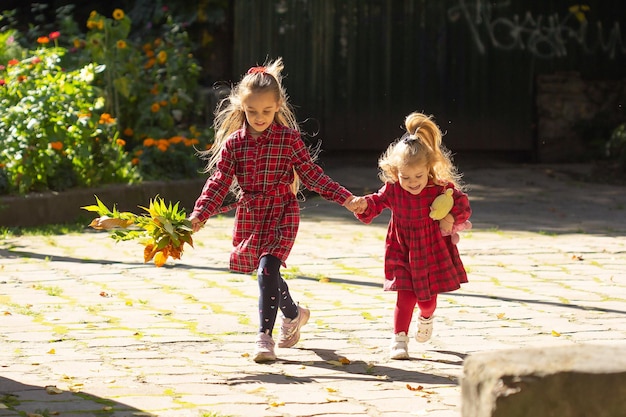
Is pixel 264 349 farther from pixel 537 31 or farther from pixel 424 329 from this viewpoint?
pixel 537 31

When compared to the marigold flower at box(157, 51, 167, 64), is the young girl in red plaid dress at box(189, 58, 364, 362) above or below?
below

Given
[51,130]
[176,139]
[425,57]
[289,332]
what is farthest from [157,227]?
[425,57]

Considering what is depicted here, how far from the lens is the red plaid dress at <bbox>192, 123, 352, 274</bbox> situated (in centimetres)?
523

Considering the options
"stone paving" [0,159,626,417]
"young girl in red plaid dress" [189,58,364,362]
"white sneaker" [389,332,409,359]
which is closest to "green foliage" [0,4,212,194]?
"stone paving" [0,159,626,417]

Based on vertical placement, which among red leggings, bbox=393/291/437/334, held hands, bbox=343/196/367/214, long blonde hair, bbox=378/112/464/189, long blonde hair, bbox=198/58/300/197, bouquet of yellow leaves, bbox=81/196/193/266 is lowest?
red leggings, bbox=393/291/437/334

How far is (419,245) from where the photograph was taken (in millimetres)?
5211

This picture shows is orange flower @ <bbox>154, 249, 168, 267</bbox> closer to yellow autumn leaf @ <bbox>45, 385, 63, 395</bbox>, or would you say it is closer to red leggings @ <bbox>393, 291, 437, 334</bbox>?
yellow autumn leaf @ <bbox>45, 385, 63, 395</bbox>

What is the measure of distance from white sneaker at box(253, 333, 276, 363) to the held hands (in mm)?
683

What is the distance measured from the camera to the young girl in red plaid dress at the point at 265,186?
17.0 ft

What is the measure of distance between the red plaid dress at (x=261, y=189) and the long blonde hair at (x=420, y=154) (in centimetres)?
26

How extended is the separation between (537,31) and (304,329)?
9.02 m

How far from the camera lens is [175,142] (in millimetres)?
10562

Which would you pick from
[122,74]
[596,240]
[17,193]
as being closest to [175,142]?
[122,74]

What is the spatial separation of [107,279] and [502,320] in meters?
2.50
